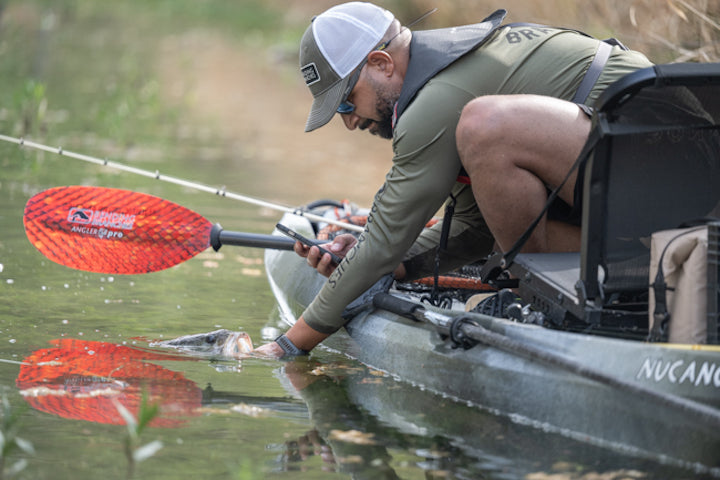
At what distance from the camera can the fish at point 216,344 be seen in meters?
4.20

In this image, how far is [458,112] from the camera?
3.70 metres

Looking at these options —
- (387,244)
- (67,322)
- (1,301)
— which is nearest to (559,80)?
(387,244)

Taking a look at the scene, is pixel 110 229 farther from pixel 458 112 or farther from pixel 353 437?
pixel 353 437

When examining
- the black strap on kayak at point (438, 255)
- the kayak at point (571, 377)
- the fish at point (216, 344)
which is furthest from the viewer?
the black strap on kayak at point (438, 255)

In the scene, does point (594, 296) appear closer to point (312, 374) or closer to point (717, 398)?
point (717, 398)

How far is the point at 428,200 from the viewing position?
12.3 feet

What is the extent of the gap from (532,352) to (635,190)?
25.5 inches

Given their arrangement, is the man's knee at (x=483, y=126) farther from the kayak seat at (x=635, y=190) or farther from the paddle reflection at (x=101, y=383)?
the paddle reflection at (x=101, y=383)

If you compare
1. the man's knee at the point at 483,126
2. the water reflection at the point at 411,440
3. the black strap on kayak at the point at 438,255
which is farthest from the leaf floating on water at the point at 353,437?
the black strap on kayak at the point at 438,255

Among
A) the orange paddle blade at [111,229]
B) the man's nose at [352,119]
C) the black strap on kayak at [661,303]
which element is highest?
the man's nose at [352,119]

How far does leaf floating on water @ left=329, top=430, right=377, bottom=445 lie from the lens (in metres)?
3.24

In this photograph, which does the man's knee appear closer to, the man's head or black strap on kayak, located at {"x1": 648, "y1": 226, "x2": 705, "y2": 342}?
the man's head

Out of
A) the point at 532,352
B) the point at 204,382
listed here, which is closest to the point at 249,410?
the point at 204,382

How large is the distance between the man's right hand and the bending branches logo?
88 centimetres
